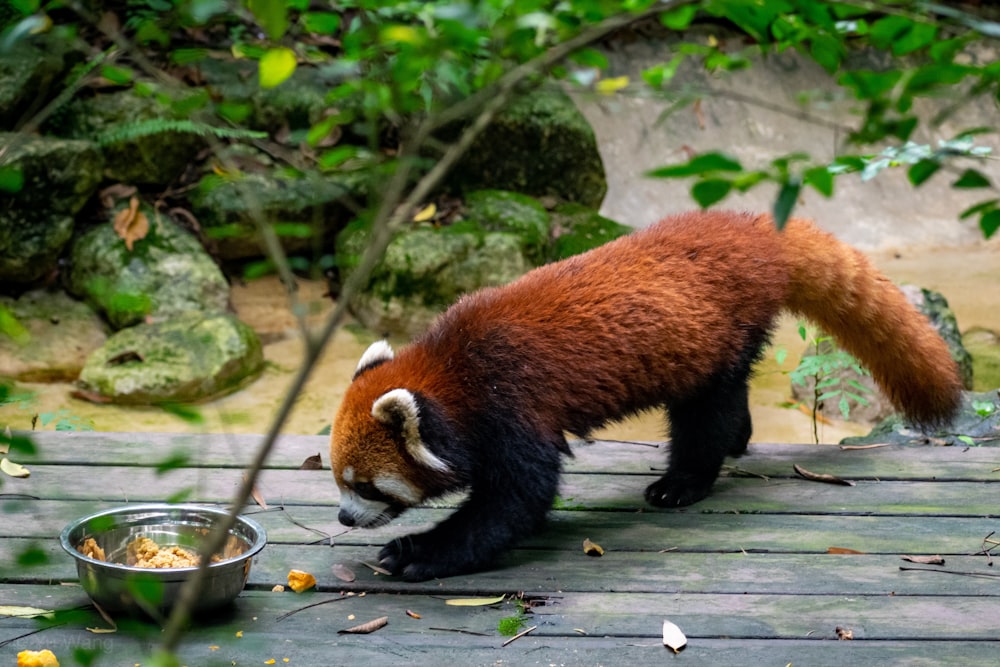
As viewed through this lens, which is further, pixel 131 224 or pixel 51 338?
pixel 131 224

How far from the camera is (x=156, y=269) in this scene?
263 inches

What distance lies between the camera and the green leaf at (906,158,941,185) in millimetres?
1127

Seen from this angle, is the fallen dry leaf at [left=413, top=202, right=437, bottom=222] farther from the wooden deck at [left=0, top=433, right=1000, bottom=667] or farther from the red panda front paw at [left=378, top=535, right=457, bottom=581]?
the red panda front paw at [left=378, top=535, right=457, bottom=581]

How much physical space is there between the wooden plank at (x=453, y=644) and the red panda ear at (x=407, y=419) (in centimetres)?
40

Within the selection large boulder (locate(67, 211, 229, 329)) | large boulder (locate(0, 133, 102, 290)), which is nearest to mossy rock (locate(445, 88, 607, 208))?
large boulder (locate(67, 211, 229, 329))

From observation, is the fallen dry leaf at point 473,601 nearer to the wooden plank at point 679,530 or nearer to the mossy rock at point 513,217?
the wooden plank at point 679,530

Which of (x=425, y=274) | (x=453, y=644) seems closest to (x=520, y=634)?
(x=453, y=644)

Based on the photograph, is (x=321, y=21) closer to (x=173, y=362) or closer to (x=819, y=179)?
(x=819, y=179)

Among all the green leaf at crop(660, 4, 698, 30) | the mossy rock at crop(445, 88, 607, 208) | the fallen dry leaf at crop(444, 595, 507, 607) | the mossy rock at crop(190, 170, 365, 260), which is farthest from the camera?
the mossy rock at crop(445, 88, 607, 208)

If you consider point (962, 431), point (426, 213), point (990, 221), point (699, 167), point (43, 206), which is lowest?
point (426, 213)

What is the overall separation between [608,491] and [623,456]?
0.32m

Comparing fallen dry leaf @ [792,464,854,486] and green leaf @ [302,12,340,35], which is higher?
green leaf @ [302,12,340,35]

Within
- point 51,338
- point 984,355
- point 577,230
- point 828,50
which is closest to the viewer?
point 828,50

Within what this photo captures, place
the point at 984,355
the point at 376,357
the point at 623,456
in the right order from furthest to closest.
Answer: the point at 984,355
the point at 623,456
the point at 376,357
